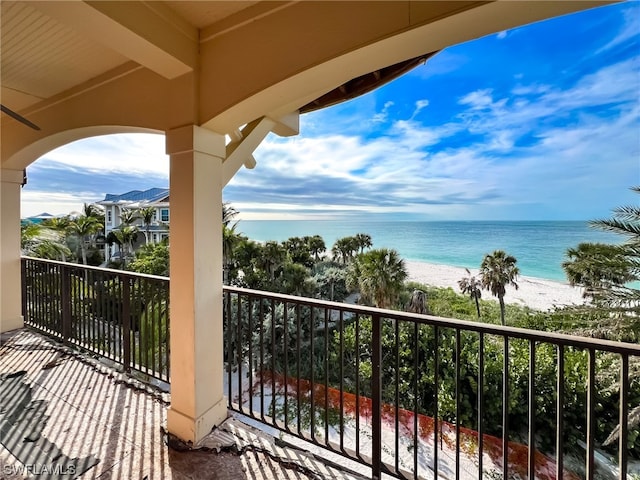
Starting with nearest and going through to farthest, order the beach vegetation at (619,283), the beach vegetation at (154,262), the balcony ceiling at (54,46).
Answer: the balcony ceiling at (54,46) < the beach vegetation at (619,283) < the beach vegetation at (154,262)

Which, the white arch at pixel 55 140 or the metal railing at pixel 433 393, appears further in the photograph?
the white arch at pixel 55 140

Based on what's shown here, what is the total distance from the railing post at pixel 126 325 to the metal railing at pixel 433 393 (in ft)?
2.97

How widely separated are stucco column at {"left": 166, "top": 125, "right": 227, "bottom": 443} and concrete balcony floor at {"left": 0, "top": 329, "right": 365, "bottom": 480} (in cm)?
16

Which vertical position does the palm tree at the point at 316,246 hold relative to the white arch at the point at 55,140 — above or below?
below

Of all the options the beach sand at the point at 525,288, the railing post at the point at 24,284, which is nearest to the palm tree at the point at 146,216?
the beach sand at the point at 525,288

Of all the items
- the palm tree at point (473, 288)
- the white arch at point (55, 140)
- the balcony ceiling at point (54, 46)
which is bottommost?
the palm tree at point (473, 288)

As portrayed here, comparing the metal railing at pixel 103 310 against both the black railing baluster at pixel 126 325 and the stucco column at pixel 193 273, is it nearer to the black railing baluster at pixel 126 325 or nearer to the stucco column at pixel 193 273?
the black railing baluster at pixel 126 325

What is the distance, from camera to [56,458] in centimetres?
169

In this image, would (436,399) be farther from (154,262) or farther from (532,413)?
(154,262)

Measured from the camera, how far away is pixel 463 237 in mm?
32594

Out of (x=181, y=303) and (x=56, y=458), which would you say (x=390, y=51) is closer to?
(x=181, y=303)

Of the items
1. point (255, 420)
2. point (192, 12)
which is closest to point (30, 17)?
point (192, 12)

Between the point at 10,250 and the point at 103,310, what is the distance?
168 cm

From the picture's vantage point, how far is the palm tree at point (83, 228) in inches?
812
